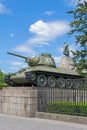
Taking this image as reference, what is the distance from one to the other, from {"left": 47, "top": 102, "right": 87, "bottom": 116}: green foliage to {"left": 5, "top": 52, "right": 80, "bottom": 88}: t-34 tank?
875 cm

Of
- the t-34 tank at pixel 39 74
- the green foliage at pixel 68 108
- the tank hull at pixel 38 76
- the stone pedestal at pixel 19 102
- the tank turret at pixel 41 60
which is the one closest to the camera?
the green foliage at pixel 68 108

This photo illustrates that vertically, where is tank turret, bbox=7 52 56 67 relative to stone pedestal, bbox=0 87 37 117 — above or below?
above

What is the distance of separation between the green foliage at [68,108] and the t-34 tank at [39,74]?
28.7ft

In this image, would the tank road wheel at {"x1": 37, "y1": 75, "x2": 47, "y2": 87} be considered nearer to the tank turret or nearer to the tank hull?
the tank hull

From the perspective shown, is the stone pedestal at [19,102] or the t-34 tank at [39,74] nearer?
the stone pedestal at [19,102]

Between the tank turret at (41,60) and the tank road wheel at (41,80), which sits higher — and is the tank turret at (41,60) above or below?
above

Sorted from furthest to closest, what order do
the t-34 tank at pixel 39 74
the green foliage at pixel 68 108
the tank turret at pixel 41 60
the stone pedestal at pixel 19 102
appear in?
the tank turret at pixel 41 60 → the t-34 tank at pixel 39 74 → the stone pedestal at pixel 19 102 → the green foliage at pixel 68 108

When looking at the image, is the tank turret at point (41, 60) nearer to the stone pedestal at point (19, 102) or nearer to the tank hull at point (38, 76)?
the tank hull at point (38, 76)

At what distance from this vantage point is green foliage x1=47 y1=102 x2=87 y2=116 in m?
15.6

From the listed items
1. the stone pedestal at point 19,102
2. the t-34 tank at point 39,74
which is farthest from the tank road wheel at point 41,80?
the stone pedestal at point 19,102

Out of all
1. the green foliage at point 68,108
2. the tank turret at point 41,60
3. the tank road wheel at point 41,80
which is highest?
the tank turret at point 41,60

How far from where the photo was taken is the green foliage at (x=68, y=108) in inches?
613

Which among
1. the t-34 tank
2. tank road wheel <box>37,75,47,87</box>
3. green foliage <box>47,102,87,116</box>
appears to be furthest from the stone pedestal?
tank road wheel <box>37,75,47,87</box>

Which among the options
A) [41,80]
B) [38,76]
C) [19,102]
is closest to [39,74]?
[38,76]
